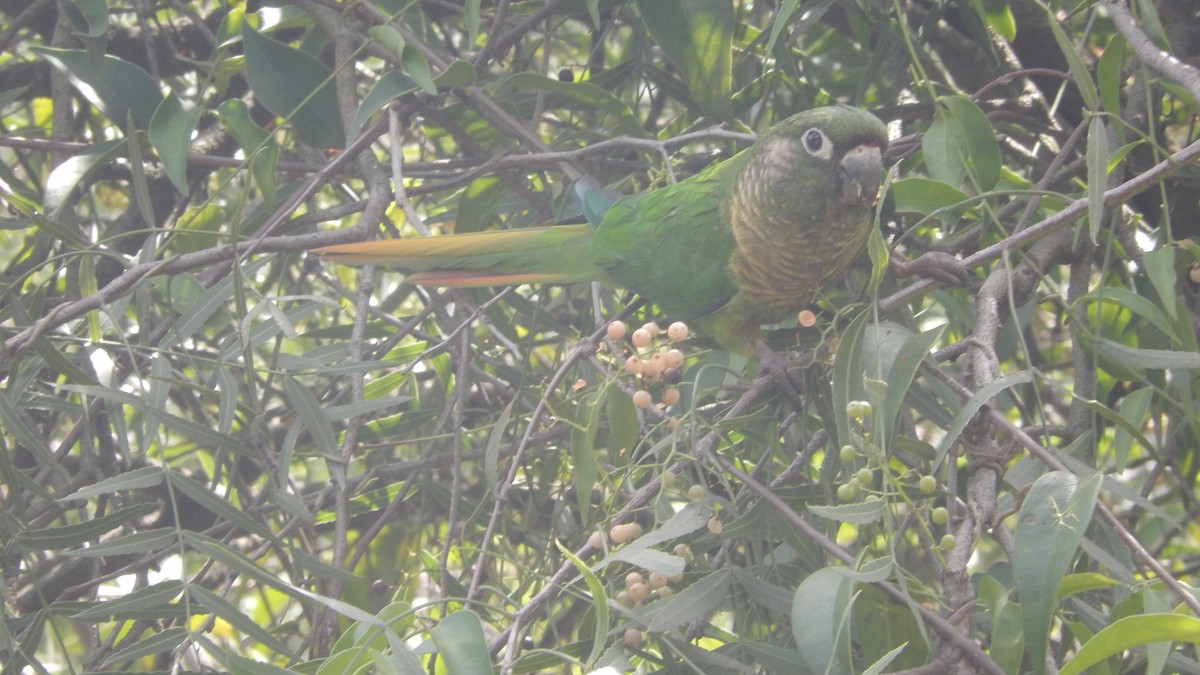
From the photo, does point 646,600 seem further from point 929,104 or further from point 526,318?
point 929,104

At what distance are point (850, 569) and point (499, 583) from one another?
95 centimetres

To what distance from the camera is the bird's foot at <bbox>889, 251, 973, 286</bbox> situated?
153 cm

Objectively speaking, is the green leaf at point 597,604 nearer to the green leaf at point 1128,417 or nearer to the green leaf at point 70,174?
the green leaf at point 1128,417

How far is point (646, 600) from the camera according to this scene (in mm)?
1488

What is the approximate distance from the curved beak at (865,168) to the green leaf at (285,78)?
1.03 metres

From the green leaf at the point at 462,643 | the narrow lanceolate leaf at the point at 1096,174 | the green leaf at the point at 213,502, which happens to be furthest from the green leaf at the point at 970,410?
the green leaf at the point at 213,502

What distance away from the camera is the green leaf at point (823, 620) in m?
1.06

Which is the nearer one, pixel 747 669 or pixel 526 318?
pixel 747 669

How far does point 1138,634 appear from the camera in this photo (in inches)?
37.4

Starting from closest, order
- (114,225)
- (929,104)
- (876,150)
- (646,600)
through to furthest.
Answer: (646,600) → (876,150) → (929,104) → (114,225)

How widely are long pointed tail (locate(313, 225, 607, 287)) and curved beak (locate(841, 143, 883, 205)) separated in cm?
58

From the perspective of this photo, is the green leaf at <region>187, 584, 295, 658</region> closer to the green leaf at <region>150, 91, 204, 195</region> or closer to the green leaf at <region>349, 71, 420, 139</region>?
the green leaf at <region>150, 91, 204, 195</region>

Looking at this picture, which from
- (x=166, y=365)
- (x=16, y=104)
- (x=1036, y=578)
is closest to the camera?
(x=1036, y=578)

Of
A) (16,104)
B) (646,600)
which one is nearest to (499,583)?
(646,600)
